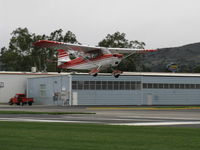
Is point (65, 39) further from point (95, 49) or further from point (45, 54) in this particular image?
point (95, 49)

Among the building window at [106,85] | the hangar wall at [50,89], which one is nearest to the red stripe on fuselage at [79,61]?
the building window at [106,85]

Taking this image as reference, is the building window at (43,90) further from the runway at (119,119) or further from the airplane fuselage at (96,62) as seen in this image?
the runway at (119,119)

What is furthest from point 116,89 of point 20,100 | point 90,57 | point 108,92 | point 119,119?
point 119,119

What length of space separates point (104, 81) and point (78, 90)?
15.0 feet

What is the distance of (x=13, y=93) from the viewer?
81500 mm

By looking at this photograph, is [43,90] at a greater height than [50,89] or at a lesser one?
lesser

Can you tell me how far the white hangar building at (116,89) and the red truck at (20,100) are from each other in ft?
8.36

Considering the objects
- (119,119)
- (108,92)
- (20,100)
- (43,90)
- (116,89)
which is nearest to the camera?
(119,119)

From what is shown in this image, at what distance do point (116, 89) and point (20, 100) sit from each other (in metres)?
14.8

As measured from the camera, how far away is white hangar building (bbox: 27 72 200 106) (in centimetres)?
Answer: 7106

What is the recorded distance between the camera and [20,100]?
74750mm

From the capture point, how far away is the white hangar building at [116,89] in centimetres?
7106

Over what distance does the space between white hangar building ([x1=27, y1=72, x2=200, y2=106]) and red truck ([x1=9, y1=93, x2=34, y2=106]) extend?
2.55 meters

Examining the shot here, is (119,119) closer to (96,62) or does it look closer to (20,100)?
(96,62)
